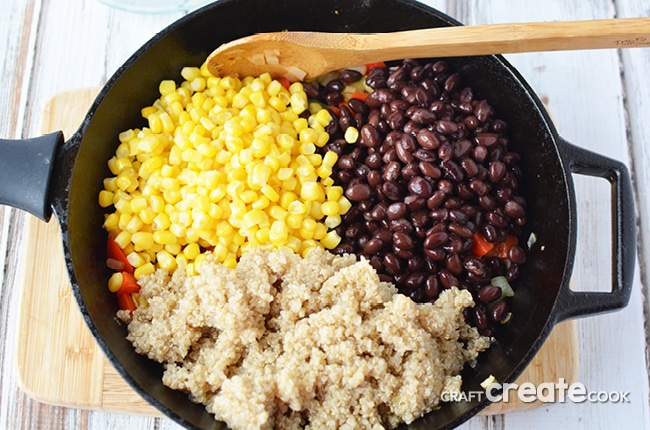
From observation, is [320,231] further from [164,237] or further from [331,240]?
[164,237]

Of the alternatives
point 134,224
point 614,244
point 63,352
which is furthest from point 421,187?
point 63,352

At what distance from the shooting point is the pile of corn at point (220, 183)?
2.45 meters

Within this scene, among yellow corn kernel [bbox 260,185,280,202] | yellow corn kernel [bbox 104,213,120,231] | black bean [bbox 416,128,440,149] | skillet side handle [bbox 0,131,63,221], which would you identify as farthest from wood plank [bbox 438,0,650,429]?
skillet side handle [bbox 0,131,63,221]

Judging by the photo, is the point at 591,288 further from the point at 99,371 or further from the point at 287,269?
the point at 99,371

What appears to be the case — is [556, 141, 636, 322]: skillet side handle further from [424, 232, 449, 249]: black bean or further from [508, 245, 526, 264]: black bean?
[424, 232, 449, 249]: black bean

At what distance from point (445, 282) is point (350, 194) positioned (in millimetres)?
511

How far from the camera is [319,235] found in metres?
2.53

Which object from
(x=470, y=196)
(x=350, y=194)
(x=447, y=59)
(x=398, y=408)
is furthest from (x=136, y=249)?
(x=447, y=59)

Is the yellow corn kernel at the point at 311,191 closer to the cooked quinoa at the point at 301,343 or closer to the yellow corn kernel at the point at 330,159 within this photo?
the yellow corn kernel at the point at 330,159

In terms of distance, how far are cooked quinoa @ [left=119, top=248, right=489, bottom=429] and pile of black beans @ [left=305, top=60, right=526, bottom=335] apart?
5.4 inches

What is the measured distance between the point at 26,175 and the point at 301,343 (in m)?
1.14

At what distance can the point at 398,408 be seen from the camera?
211 centimetres

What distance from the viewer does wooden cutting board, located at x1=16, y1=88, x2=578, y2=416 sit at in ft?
8.30

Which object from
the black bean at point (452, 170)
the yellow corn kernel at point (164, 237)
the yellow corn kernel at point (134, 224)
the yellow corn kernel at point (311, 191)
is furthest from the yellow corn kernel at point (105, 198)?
the black bean at point (452, 170)
